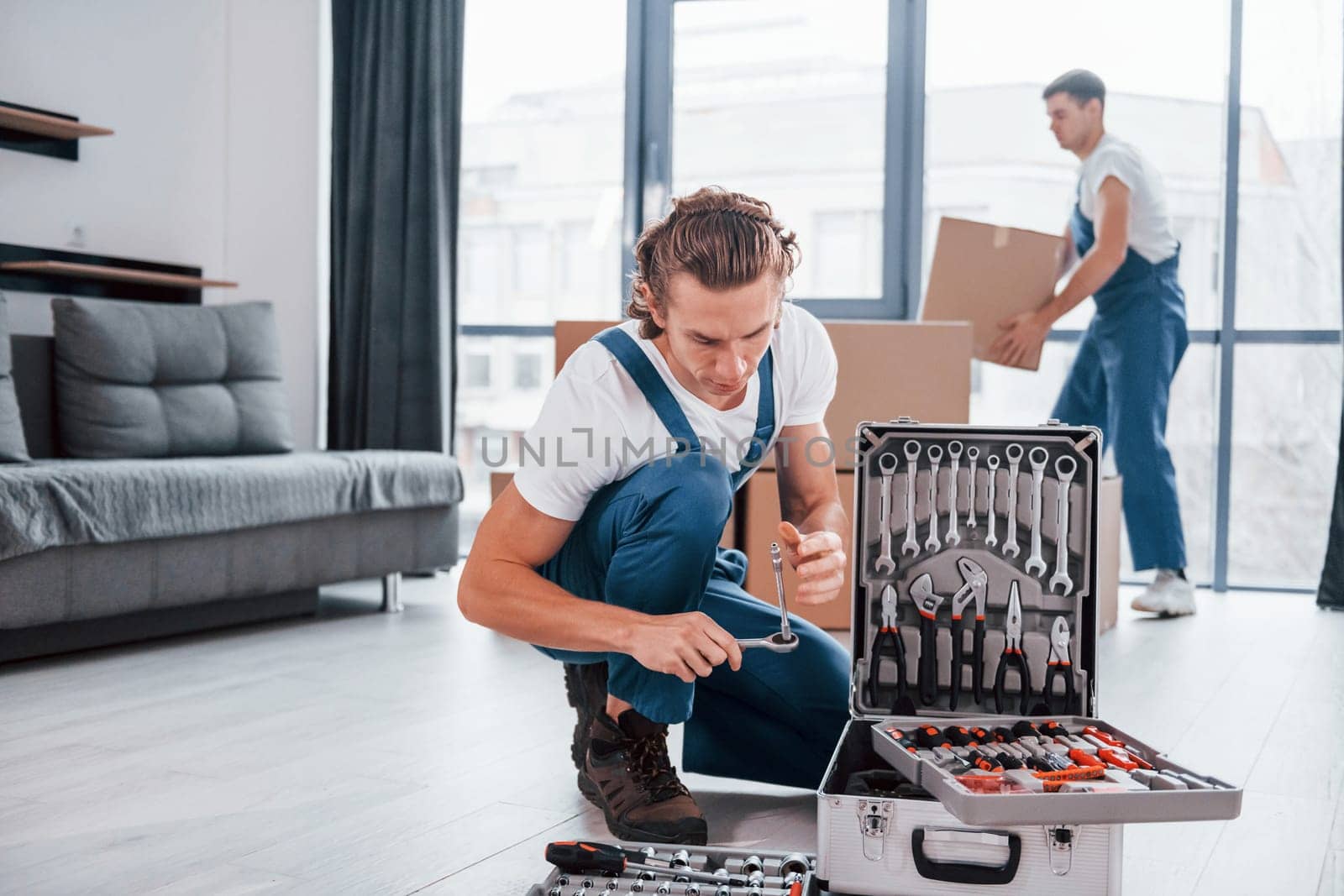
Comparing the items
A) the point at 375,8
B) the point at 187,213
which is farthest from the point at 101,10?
the point at 375,8

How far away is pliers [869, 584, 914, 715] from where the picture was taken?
4.79 ft

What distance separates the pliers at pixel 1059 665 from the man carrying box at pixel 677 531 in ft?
0.82

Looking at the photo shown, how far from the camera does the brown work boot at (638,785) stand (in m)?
1.40

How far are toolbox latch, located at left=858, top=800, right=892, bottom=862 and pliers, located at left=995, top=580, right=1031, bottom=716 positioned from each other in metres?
0.34

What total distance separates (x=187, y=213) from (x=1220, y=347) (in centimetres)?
317

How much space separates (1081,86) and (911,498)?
2.02m

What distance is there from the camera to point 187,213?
3727 millimetres

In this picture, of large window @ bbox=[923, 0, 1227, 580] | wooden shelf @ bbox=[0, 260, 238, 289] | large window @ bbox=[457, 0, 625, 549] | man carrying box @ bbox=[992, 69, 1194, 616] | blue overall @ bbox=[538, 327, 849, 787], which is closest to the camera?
blue overall @ bbox=[538, 327, 849, 787]

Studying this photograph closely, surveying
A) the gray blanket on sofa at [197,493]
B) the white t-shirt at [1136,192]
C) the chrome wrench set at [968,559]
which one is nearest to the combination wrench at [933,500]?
the chrome wrench set at [968,559]

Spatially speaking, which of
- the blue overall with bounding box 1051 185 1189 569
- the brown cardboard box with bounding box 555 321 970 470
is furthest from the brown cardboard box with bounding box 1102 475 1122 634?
the brown cardboard box with bounding box 555 321 970 470

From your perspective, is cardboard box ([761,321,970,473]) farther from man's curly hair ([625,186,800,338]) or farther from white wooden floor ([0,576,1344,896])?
man's curly hair ([625,186,800,338])

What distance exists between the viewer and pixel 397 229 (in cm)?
395

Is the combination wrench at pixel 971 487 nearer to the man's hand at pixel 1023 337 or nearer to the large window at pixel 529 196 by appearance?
the man's hand at pixel 1023 337

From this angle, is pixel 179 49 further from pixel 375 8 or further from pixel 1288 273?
pixel 1288 273
